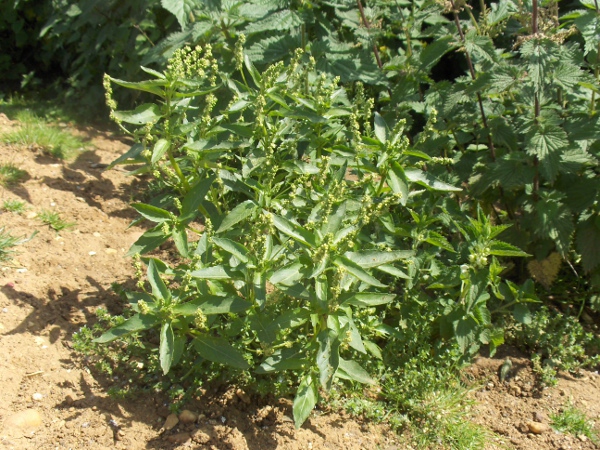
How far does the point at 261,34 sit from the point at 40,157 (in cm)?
193

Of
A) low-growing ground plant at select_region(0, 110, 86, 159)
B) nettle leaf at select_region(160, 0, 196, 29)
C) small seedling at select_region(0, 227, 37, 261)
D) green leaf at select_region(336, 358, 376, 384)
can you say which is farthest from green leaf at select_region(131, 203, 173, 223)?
low-growing ground plant at select_region(0, 110, 86, 159)

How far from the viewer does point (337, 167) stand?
3.04 meters

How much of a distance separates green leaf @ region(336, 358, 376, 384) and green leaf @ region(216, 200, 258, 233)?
728mm

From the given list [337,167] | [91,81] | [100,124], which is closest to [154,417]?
Result: [337,167]

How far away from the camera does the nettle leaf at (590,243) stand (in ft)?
10.7

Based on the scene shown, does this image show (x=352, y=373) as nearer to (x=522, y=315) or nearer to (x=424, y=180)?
(x=424, y=180)

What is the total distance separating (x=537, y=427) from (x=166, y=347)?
1.78 m

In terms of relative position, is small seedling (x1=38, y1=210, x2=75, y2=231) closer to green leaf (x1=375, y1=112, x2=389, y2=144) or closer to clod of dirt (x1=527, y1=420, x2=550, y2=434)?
green leaf (x1=375, y1=112, x2=389, y2=144)

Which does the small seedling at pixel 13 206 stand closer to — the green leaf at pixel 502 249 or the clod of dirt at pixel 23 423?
the clod of dirt at pixel 23 423

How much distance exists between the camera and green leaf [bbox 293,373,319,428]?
8.00 ft

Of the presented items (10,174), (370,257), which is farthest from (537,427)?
(10,174)

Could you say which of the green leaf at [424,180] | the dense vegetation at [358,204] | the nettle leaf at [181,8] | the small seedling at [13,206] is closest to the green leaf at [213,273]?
the dense vegetation at [358,204]

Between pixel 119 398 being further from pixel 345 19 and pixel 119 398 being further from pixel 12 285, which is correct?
pixel 345 19

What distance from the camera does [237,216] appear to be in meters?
2.59
